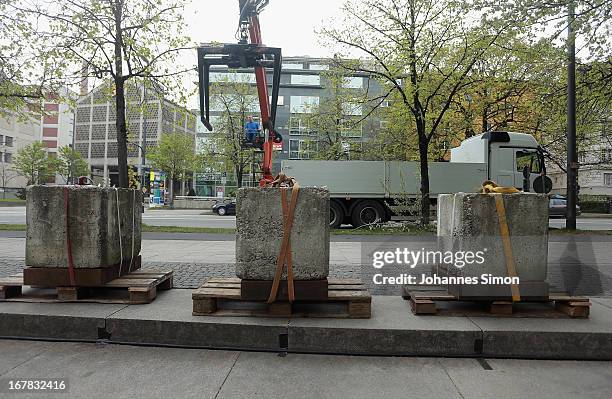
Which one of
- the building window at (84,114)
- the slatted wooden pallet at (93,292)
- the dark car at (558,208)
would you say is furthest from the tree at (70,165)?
the slatted wooden pallet at (93,292)

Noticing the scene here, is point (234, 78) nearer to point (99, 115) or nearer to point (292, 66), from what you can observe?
point (292, 66)

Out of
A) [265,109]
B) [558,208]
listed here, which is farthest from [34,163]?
[558,208]

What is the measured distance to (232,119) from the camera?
3478 centimetres

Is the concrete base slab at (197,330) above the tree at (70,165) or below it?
below

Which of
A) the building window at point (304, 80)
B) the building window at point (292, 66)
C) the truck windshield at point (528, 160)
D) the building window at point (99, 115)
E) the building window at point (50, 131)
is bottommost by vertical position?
the truck windshield at point (528, 160)

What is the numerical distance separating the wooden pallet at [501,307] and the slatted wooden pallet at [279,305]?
57 cm

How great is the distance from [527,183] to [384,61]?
23.6ft

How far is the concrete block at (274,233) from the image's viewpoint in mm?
3506

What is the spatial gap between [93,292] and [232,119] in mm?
32041

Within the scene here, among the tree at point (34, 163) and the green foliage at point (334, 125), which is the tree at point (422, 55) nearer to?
the green foliage at point (334, 125)

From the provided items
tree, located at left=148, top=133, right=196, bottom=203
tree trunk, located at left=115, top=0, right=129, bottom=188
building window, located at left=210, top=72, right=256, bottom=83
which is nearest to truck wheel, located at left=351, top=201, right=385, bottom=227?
tree trunk, located at left=115, top=0, right=129, bottom=188

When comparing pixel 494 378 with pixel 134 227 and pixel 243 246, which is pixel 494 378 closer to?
pixel 243 246

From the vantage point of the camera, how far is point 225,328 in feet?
11.1

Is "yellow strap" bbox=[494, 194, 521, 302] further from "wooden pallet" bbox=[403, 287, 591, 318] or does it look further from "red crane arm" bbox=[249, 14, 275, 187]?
"red crane arm" bbox=[249, 14, 275, 187]
